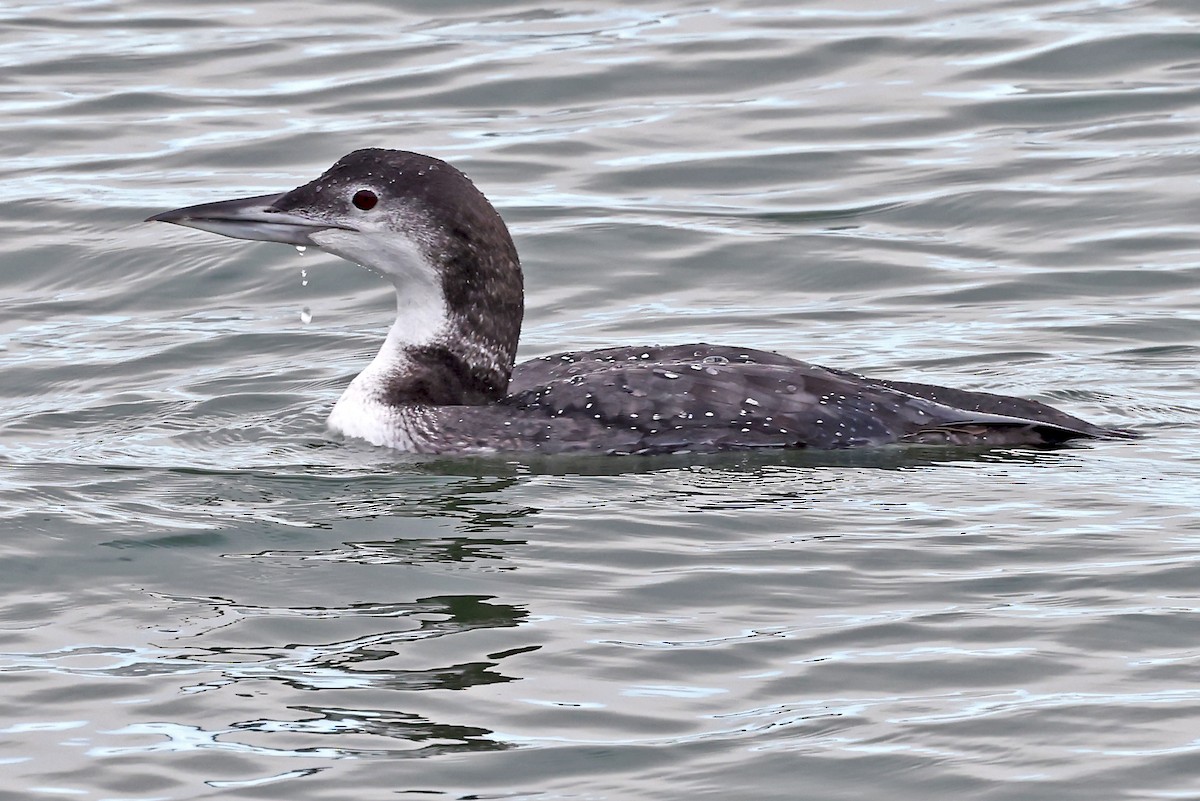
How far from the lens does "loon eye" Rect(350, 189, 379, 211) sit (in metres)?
7.37

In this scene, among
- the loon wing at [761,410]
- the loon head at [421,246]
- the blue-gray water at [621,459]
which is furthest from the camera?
the loon head at [421,246]

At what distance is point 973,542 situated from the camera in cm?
612

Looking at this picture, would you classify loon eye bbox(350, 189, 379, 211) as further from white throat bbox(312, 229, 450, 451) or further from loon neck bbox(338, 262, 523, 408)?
loon neck bbox(338, 262, 523, 408)

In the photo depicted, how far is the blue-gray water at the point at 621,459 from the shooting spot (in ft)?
16.1

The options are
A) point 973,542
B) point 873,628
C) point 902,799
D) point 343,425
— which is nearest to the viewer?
point 902,799

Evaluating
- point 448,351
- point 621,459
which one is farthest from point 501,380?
point 621,459

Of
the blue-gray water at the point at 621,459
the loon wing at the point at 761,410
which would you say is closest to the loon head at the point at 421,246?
the loon wing at the point at 761,410

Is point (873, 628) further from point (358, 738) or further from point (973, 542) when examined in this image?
point (358, 738)

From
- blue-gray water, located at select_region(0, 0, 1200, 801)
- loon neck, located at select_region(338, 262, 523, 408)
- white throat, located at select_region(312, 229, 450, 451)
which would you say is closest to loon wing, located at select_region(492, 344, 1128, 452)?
blue-gray water, located at select_region(0, 0, 1200, 801)

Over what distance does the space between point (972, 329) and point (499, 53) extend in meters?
5.42

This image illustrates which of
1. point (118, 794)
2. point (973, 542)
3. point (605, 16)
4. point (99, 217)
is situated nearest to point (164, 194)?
point (99, 217)

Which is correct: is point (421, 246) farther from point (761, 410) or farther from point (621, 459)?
point (761, 410)

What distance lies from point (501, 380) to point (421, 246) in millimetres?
543

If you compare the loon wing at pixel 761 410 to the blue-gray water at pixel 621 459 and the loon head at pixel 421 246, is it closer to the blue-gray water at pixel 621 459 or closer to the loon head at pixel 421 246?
the blue-gray water at pixel 621 459
